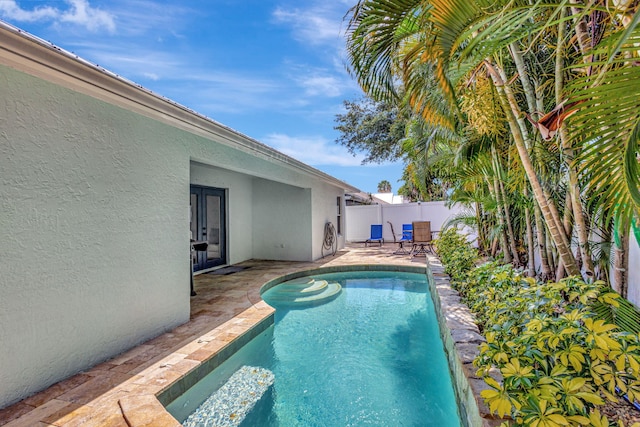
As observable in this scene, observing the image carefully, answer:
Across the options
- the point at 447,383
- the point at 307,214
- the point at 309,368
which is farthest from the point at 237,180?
the point at 447,383

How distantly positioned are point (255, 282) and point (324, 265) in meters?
2.98

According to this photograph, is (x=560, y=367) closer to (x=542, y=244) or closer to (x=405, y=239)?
(x=542, y=244)

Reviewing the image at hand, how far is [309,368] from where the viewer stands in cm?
412

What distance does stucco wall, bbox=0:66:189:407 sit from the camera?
2.85m

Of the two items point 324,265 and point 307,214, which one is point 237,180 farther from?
point 324,265

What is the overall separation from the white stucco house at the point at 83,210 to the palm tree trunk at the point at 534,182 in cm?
397

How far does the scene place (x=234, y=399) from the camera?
3.37 meters

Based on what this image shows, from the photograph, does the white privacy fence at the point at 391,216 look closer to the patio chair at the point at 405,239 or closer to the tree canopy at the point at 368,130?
the patio chair at the point at 405,239

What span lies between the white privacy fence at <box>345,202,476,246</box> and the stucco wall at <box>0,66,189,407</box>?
14.3 meters

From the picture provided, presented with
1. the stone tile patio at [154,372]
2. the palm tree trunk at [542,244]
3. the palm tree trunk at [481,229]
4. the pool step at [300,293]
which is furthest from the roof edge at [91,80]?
the palm tree trunk at [481,229]

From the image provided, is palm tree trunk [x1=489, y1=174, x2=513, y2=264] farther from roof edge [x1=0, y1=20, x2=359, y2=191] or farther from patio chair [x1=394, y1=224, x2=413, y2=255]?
patio chair [x1=394, y1=224, x2=413, y2=255]

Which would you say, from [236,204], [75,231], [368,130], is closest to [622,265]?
[75,231]

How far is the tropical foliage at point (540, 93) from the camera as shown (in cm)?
174

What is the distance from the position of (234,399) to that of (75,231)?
2.55 meters
